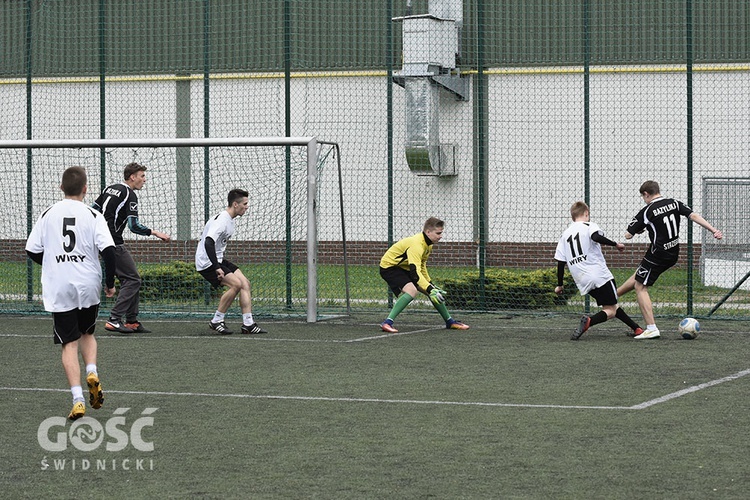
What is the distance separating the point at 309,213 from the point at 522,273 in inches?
145

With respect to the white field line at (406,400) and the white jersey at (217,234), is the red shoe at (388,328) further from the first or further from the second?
the white field line at (406,400)

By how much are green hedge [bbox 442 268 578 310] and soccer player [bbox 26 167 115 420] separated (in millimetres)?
8351

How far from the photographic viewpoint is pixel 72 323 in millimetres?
8055

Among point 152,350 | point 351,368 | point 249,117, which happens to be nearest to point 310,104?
point 249,117

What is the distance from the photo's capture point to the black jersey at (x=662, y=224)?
41.6 feet

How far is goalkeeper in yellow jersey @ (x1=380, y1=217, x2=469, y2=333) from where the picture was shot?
13.2 meters

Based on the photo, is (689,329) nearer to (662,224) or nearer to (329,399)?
(662,224)

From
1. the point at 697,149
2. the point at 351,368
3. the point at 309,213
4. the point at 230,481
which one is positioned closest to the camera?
the point at 230,481

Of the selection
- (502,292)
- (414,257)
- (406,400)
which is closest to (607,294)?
(414,257)

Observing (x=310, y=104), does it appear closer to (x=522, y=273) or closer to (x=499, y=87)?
(x=499, y=87)

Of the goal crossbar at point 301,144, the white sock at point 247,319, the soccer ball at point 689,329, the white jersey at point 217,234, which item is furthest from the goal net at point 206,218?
the soccer ball at point 689,329

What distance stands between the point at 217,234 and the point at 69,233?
4.79 meters

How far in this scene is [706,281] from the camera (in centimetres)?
1666

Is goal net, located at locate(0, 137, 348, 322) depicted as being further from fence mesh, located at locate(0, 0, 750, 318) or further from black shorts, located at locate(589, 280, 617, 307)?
black shorts, located at locate(589, 280, 617, 307)
